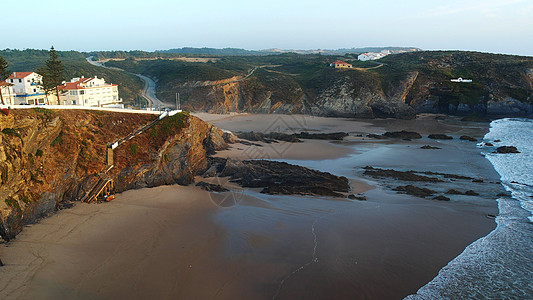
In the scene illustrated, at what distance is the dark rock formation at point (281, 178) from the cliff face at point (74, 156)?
2453 mm

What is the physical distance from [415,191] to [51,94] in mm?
28295

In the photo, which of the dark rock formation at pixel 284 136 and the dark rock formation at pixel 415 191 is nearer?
the dark rock formation at pixel 415 191

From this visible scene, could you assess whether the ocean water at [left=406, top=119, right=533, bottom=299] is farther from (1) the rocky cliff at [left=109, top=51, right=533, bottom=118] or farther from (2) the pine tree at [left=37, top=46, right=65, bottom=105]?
(1) the rocky cliff at [left=109, top=51, right=533, bottom=118]

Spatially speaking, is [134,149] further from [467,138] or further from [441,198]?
[467,138]

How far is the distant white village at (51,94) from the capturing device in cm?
2695

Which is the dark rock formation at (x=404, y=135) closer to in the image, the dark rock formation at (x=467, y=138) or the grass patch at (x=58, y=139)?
the dark rock formation at (x=467, y=138)

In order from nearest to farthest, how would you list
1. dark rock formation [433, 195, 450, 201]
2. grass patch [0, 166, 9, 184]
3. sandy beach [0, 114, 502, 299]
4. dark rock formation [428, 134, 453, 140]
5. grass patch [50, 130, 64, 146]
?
sandy beach [0, 114, 502, 299] < grass patch [0, 166, 9, 184] < grass patch [50, 130, 64, 146] < dark rock formation [433, 195, 450, 201] < dark rock formation [428, 134, 453, 140]

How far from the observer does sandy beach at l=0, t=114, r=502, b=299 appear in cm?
1116

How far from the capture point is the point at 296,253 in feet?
43.3

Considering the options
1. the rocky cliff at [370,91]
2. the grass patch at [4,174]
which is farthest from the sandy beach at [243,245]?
the rocky cliff at [370,91]

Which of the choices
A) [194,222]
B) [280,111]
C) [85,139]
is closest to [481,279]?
[194,222]

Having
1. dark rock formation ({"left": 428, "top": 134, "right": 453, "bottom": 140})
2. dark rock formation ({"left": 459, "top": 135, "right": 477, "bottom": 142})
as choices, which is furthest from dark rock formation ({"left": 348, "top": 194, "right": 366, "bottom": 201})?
dark rock formation ({"left": 459, "top": 135, "right": 477, "bottom": 142})

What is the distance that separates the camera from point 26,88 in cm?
2767

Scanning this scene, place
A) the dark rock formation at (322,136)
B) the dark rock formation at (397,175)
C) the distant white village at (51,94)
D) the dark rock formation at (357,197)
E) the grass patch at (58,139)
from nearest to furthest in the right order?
the grass patch at (58,139) < the dark rock formation at (357,197) < the dark rock formation at (397,175) < the distant white village at (51,94) < the dark rock formation at (322,136)
